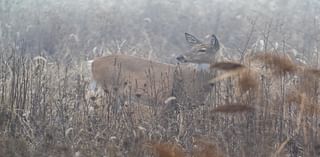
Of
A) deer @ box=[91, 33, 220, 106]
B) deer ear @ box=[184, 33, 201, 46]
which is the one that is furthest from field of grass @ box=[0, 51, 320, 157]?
deer ear @ box=[184, 33, 201, 46]

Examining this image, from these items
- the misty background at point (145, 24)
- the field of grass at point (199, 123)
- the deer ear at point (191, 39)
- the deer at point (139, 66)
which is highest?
the misty background at point (145, 24)

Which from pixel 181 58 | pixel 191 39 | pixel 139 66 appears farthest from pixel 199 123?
pixel 191 39

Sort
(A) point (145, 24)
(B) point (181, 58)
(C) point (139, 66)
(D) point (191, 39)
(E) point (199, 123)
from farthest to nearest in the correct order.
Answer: (A) point (145, 24) → (D) point (191, 39) → (B) point (181, 58) → (C) point (139, 66) → (E) point (199, 123)

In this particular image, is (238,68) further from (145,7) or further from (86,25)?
(145,7)

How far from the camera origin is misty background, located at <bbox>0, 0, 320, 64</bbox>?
12797mm

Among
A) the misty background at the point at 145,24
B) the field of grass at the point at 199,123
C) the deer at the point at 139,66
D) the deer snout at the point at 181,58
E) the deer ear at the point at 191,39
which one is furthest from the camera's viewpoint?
the misty background at the point at 145,24

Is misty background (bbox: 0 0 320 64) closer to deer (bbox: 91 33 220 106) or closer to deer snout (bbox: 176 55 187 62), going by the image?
deer (bbox: 91 33 220 106)

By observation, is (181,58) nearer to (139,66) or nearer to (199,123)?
(139,66)

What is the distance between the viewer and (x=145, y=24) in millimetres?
14484

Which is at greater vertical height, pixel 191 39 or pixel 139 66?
pixel 191 39

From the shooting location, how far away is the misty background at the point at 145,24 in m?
12.8

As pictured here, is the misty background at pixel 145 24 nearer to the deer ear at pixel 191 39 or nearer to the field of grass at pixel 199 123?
the deer ear at pixel 191 39

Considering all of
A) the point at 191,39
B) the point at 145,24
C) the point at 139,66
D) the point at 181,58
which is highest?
the point at 145,24

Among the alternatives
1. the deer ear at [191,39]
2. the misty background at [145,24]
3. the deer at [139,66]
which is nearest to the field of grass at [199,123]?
the deer at [139,66]
